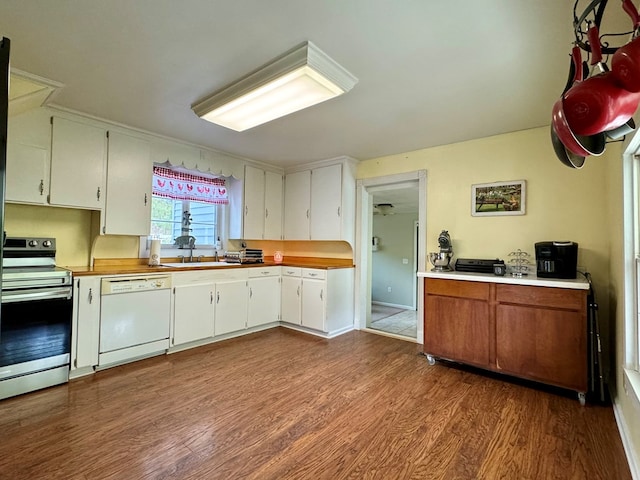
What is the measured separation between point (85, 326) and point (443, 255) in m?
3.49

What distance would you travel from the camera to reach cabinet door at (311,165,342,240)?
4.25 m

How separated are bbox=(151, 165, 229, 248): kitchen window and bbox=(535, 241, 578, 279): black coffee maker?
12.4 ft

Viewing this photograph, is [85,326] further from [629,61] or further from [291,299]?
[629,61]

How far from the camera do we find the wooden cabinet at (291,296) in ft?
13.8

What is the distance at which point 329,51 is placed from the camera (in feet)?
6.27

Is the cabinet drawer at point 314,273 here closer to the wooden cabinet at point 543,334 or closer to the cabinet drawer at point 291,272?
the cabinet drawer at point 291,272

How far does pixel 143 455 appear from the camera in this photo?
5.66 ft

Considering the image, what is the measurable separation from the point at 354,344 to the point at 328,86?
2832 millimetres

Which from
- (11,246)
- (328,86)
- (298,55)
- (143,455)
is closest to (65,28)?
(298,55)

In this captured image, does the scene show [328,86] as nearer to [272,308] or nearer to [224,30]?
[224,30]

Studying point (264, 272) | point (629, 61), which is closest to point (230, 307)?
point (264, 272)

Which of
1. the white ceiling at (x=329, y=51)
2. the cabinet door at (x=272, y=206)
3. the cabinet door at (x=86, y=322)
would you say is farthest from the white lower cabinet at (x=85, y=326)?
the cabinet door at (x=272, y=206)

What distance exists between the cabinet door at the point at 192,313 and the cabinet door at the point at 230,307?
89 millimetres

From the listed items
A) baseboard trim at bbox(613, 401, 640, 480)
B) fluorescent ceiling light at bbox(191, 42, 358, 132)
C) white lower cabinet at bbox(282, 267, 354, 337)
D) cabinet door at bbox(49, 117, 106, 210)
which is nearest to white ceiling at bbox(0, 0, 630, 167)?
fluorescent ceiling light at bbox(191, 42, 358, 132)
